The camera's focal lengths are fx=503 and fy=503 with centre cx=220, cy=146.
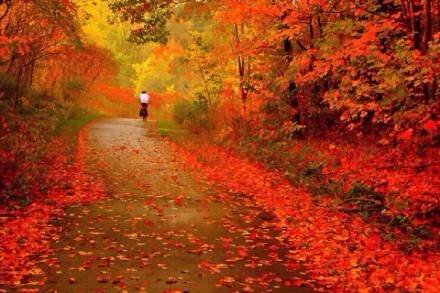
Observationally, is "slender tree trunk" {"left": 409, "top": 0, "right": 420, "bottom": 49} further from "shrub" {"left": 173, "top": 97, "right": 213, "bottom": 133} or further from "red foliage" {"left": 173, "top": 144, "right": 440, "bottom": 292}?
"shrub" {"left": 173, "top": 97, "right": 213, "bottom": 133}

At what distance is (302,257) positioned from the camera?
8.09 meters

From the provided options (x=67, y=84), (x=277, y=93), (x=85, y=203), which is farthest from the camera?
(x=67, y=84)

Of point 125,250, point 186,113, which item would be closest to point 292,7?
point 125,250

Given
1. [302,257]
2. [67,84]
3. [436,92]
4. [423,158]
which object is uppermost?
[67,84]

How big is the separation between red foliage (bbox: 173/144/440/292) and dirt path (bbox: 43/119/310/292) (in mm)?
465

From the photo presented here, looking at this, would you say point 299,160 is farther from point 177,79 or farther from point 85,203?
point 177,79

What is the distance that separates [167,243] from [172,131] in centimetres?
1667

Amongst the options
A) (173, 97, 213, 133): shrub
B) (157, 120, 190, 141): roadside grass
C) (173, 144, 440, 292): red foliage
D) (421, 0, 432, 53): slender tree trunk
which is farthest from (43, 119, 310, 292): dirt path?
(173, 97, 213, 133): shrub

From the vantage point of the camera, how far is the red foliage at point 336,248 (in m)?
7.05

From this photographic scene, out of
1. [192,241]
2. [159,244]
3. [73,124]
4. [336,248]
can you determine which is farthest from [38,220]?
[73,124]

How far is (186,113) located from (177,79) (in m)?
30.8

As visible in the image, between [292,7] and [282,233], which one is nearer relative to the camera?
[282,233]

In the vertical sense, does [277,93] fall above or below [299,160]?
above

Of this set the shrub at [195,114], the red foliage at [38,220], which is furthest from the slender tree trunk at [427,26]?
the shrub at [195,114]
